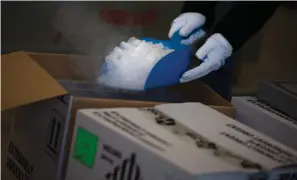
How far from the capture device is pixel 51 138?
124 cm

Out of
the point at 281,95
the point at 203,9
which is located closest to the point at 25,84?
the point at 281,95

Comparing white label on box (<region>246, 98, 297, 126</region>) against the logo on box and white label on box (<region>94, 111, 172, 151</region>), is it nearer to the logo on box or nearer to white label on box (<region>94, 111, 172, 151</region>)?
white label on box (<region>94, 111, 172, 151</region>)

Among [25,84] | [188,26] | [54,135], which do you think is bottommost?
[54,135]

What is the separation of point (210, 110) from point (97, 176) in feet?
1.07

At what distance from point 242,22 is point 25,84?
2.35 feet

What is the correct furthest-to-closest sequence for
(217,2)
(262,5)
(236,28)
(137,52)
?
(217,2), (262,5), (236,28), (137,52)

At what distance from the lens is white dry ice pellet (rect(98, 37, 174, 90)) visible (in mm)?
1354

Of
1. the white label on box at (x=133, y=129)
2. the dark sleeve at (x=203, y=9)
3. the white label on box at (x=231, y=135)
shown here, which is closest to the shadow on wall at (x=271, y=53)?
the dark sleeve at (x=203, y=9)

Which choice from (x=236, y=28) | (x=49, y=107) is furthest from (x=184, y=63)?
(x=49, y=107)

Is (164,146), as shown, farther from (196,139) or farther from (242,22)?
(242,22)

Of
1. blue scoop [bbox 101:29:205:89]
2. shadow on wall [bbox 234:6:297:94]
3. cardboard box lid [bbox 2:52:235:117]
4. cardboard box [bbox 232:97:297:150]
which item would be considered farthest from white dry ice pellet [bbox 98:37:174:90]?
shadow on wall [bbox 234:6:297:94]

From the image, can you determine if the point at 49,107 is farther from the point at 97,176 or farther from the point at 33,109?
the point at 97,176

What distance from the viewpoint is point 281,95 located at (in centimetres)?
133

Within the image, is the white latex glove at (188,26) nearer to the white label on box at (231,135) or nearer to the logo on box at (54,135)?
the white label on box at (231,135)
